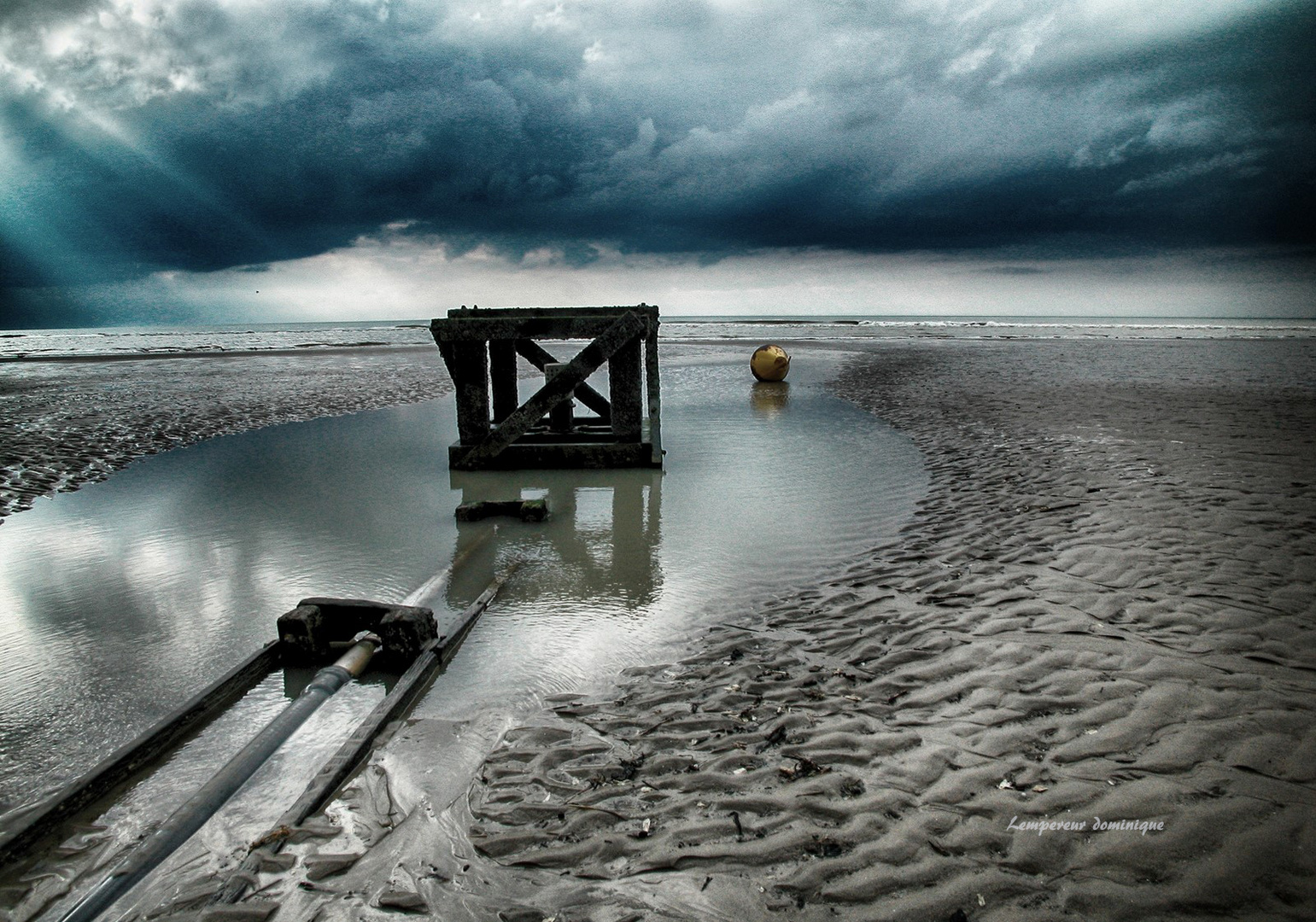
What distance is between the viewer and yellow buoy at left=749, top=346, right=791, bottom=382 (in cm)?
1997

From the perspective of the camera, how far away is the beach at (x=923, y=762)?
7.49 ft

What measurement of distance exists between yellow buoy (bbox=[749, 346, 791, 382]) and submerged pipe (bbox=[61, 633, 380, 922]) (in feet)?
56.9

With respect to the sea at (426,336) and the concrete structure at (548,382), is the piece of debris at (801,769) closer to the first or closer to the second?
the concrete structure at (548,382)

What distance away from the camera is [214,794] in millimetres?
2709

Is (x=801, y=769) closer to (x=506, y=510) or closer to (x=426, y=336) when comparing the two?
(x=506, y=510)

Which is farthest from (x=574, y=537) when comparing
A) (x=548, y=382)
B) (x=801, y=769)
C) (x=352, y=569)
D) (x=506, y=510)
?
(x=801, y=769)

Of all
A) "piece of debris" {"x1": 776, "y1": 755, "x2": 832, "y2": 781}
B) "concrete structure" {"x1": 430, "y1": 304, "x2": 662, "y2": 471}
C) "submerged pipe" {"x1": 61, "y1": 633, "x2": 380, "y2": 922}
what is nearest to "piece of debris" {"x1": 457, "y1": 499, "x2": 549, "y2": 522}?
"concrete structure" {"x1": 430, "y1": 304, "x2": 662, "y2": 471}

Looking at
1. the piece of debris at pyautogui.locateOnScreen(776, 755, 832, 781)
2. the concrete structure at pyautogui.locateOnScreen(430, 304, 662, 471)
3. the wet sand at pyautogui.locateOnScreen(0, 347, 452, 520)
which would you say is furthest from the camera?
the wet sand at pyautogui.locateOnScreen(0, 347, 452, 520)

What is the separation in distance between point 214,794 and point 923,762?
3.01 m

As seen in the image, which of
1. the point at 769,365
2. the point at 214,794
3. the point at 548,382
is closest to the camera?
the point at 214,794

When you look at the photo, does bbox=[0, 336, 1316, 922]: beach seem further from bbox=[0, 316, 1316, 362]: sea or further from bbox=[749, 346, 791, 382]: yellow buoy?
bbox=[0, 316, 1316, 362]: sea

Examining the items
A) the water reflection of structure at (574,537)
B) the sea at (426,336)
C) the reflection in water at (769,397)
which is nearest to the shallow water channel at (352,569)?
the water reflection of structure at (574,537)

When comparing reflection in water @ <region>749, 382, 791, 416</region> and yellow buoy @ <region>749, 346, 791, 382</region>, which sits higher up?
yellow buoy @ <region>749, 346, 791, 382</region>

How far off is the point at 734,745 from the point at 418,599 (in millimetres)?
2865
